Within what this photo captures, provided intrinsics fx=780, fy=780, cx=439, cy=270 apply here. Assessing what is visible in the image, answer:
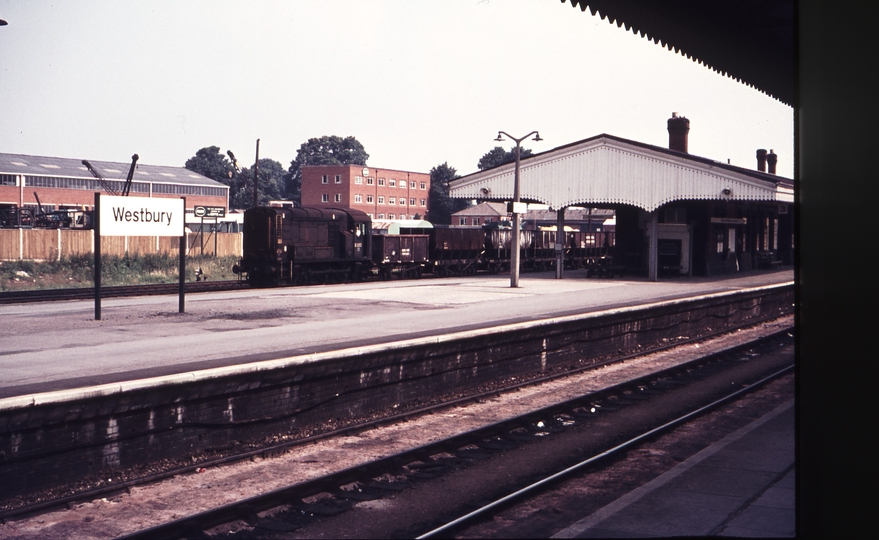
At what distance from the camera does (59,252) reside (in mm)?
31906

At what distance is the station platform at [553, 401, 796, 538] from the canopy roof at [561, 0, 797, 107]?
3339mm

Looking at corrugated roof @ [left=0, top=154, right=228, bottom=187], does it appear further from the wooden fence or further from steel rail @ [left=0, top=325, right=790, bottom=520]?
steel rail @ [left=0, top=325, right=790, bottom=520]

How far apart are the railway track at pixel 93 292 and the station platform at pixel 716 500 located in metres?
19.8

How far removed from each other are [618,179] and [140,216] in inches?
818

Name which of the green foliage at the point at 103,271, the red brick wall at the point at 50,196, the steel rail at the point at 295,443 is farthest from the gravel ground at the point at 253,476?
the red brick wall at the point at 50,196

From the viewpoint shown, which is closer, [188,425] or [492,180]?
[188,425]

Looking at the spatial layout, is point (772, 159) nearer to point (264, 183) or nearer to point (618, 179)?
point (618, 179)

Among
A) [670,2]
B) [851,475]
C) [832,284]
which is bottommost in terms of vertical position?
[851,475]

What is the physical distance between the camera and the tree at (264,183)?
46.6m

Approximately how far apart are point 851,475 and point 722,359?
13619mm

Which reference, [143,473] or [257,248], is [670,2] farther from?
[257,248]

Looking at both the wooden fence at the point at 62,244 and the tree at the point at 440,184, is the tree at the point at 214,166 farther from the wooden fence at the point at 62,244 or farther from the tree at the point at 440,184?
the tree at the point at 440,184

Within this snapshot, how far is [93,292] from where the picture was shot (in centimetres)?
2541

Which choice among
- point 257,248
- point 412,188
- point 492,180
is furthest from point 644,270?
point 257,248
